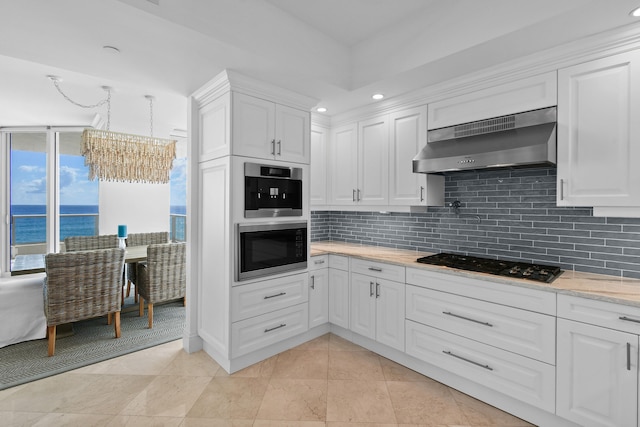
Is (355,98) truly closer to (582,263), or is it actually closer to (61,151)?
(582,263)

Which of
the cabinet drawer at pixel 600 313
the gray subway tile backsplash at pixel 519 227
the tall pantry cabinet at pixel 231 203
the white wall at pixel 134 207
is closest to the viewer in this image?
the cabinet drawer at pixel 600 313

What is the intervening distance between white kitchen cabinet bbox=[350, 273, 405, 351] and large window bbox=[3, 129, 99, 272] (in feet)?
15.3

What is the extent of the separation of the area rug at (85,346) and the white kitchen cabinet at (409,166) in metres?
2.72

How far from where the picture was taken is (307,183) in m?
2.98

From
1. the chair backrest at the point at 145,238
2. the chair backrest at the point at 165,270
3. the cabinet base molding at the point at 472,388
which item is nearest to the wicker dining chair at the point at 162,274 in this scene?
the chair backrest at the point at 165,270

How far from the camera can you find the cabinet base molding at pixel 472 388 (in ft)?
6.31

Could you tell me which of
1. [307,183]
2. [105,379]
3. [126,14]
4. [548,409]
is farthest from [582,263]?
[105,379]

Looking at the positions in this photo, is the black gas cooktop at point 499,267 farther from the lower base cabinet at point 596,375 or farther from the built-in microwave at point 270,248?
the built-in microwave at point 270,248

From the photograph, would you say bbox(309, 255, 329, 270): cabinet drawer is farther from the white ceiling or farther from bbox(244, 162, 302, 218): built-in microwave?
the white ceiling

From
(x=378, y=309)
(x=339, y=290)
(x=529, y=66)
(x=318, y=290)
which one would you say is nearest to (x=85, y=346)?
(x=318, y=290)

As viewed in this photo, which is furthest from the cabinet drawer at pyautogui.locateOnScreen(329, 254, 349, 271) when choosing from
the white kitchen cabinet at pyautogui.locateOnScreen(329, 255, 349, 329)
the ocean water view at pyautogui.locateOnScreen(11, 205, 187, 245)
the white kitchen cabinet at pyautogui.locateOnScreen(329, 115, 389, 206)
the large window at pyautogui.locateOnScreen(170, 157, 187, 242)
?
the ocean water view at pyautogui.locateOnScreen(11, 205, 187, 245)

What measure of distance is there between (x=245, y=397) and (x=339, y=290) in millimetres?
1311

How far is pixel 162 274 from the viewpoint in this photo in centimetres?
343

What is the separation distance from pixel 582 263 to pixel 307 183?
226 cm
